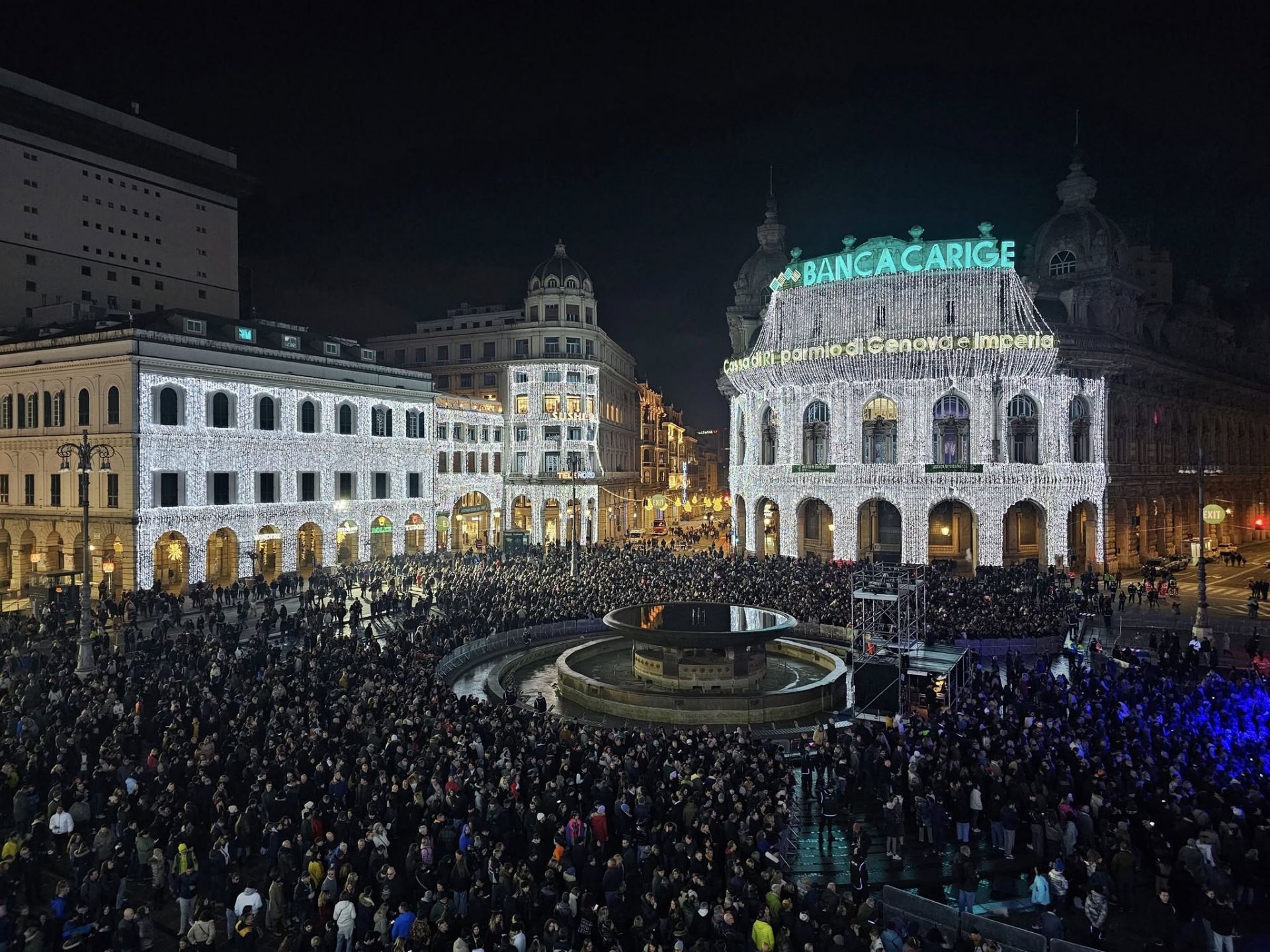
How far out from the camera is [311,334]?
54344 millimetres

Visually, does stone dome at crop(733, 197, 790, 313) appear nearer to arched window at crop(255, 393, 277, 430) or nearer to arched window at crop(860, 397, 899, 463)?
arched window at crop(860, 397, 899, 463)

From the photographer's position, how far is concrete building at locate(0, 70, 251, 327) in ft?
177

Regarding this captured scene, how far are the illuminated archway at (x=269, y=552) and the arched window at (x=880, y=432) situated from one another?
3643 centimetres

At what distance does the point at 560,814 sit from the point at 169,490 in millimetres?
35686

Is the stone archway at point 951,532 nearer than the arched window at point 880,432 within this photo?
No

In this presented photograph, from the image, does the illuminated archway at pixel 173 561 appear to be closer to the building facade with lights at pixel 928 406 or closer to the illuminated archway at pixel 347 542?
the illuminated archway at pixel 347 542

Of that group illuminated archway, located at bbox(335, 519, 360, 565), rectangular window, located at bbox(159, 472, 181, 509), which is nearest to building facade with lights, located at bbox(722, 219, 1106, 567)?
illuminated archway, located at bbox(335, 519, 360, 565)

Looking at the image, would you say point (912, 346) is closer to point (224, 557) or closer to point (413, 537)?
point (413, 537)

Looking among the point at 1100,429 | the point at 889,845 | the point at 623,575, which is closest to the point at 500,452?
the point at 623,575

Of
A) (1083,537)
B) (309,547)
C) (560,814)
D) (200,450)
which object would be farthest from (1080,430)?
(200,450)

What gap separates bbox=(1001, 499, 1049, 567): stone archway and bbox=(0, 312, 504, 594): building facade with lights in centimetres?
3886

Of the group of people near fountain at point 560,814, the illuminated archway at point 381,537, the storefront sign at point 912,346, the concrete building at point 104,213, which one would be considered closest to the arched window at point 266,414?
the illuminated archway at point 381,537

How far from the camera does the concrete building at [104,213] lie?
5391cm

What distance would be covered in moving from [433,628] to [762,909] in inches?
786
